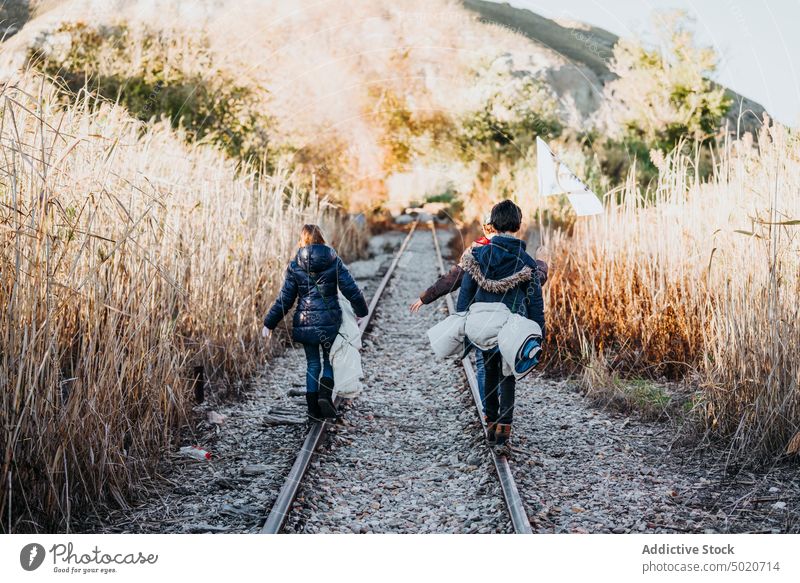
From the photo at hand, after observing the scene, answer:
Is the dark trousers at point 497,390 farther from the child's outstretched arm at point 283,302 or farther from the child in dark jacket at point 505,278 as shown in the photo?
the child's outstretched arm at point 283,302

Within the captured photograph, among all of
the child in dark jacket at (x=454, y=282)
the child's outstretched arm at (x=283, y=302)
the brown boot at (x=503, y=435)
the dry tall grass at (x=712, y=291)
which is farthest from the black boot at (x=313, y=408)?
the dry tall grass at (x=712, y=291)

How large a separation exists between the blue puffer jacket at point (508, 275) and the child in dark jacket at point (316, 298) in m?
0.99

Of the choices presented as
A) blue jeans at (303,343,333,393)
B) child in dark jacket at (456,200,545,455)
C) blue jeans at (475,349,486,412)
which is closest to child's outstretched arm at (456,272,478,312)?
child in dark jacket at (456,200,545,455)

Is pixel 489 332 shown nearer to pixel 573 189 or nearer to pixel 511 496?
pixel 511 496

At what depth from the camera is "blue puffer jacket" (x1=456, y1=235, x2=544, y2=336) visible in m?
4.72

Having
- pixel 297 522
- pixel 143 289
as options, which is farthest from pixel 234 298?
pixel 297 522

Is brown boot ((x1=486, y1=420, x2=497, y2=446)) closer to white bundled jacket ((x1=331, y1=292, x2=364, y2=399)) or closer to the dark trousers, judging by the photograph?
the dark trousers

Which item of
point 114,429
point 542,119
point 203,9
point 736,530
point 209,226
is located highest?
point 203,9

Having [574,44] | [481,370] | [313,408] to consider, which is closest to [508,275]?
[481,370]

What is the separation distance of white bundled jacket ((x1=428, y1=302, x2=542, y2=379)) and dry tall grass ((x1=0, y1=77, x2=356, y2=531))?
174cm

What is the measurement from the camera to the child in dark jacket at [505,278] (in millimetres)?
4723

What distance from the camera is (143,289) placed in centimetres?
468
